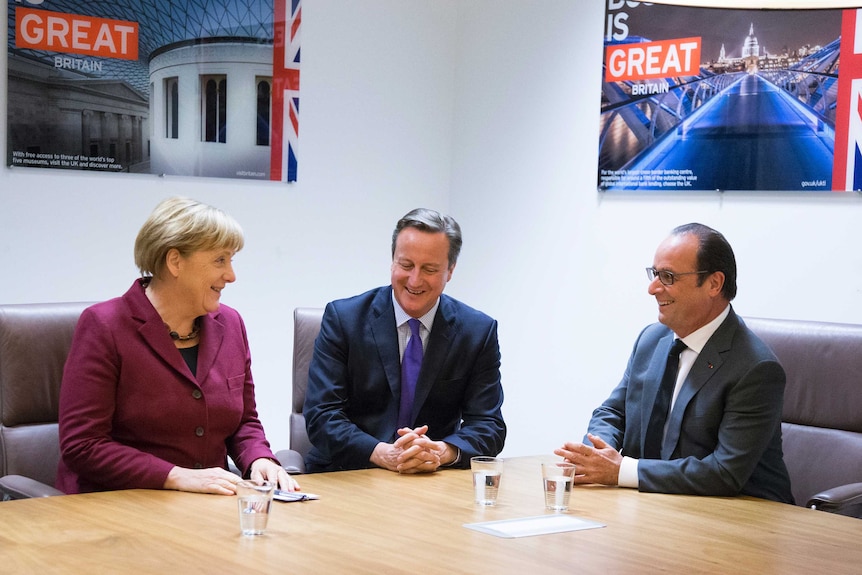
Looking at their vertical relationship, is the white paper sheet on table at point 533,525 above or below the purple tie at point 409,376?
below

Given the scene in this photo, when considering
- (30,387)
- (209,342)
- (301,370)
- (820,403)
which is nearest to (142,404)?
(209,342)

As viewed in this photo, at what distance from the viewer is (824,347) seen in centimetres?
352

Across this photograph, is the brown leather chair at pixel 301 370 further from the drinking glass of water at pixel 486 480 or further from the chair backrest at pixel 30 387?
the drinking glass of water at pixel 486 480

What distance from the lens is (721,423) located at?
9.47 feet

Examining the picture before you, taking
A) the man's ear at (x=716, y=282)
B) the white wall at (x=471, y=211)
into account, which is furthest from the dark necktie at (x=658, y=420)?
the white wall at (x=471, y=211)

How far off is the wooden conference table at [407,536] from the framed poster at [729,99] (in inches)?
81.8

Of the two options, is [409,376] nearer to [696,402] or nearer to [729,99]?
[696,402]

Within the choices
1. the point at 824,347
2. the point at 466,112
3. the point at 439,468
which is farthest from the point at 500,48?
the point at 439,468

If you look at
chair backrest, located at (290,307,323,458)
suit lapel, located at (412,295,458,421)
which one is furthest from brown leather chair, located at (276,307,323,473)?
suit lapel, located at (412,295,458,421)

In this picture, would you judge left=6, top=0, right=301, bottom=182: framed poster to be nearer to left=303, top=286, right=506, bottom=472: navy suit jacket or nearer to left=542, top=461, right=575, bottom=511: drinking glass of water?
left=303, top=286, right=506, bottom=472: navy suit jacket

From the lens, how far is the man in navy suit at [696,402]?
2.77m

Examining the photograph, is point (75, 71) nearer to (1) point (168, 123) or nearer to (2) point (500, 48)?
(1) point (168, 123)

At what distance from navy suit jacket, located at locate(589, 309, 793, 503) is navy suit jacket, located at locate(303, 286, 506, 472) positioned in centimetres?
48

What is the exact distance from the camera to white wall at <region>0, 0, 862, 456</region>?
4395 millimetres
